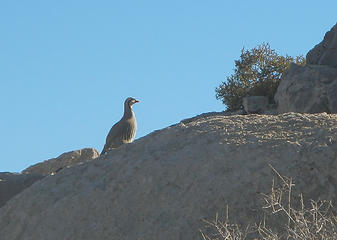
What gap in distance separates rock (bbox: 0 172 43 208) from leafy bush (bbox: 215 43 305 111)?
1334cm

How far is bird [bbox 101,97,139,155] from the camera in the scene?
1669 cm

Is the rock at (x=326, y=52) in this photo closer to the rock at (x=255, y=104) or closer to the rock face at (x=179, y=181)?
the rock at (x=255, y=104)

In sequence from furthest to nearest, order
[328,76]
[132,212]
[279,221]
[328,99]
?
1. [328,76]
2. [328,99]
3. [132,212]
4. [279,221]

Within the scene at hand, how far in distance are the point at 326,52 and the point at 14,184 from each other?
37.8ft

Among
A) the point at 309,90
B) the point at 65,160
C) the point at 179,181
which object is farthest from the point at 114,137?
the point at 179,181

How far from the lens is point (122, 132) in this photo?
16797 millimetres

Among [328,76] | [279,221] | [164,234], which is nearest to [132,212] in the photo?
[164,234]

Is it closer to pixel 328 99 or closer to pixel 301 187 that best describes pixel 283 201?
pixel 301 187

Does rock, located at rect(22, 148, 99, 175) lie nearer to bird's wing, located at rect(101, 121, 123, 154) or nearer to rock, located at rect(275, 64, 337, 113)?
bird's wing, located at rect(101, 121, 123, 154)

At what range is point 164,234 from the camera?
6.74 meters

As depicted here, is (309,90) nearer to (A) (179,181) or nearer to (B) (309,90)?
(B) (309,90)

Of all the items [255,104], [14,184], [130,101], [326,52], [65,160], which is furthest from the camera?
[255,104]

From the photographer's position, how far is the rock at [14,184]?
11.9 meters

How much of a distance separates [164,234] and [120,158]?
150cm
